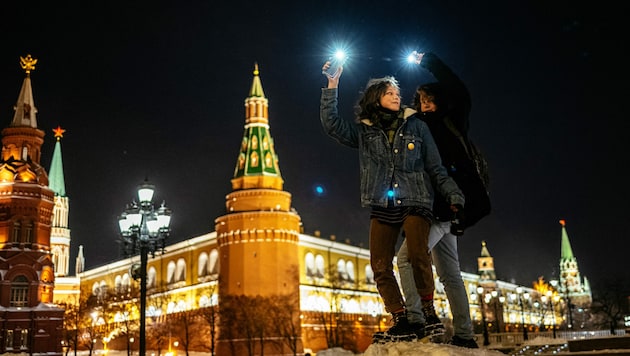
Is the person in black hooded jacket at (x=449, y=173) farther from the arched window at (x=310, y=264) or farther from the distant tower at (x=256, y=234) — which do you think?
the arched window at (x=310, y=264)

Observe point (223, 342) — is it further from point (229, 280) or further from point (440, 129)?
point (440, 129)

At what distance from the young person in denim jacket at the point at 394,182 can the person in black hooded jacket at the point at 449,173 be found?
0.78 ft

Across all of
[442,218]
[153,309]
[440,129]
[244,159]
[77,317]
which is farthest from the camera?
[153,309]

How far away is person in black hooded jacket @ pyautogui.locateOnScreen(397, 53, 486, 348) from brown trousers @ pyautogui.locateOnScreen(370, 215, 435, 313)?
196 millimetres

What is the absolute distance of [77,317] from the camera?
55.9 meters

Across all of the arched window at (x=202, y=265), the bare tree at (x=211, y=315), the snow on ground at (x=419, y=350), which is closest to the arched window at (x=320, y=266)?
the bare tree at (x=211, y=315)

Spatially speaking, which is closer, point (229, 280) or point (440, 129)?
point (440, 129)

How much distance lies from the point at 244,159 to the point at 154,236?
4471 centimetres

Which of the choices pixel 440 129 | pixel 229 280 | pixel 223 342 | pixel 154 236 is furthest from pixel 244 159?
pixel 440 129

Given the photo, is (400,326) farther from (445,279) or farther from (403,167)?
(403,167)

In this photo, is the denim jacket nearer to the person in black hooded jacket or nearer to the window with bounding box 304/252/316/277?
the person in black hooded jacket

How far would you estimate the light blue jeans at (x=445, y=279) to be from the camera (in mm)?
5809

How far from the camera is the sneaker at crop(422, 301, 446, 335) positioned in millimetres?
5465

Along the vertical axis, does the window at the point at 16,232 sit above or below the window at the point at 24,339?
above
